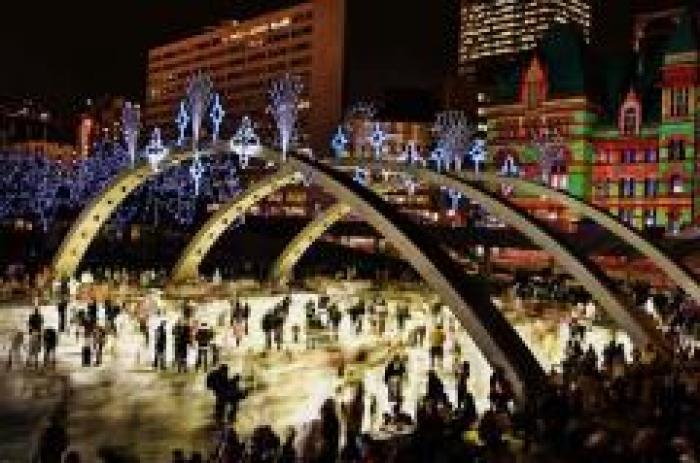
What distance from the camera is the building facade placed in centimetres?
9125

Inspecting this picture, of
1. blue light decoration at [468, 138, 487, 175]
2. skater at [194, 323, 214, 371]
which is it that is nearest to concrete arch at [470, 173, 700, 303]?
blue light decoration at [468, 138, 487, 175]

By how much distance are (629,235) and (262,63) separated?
130 meters

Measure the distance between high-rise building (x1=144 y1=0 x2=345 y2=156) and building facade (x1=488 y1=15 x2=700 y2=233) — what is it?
149ft

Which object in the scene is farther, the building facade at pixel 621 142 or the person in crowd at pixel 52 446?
the building facade at pixel 621 142

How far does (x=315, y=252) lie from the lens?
270ft

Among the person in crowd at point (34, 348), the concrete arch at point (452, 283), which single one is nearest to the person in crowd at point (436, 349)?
the concrete arch at point (452, 283)

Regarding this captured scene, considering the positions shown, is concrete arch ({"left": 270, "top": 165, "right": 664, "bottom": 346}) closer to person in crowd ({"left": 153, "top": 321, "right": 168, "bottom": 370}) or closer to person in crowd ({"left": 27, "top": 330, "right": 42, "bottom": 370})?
person in crowd ({"left": 153, "top": 321, "right": 168, "bottom": 370})

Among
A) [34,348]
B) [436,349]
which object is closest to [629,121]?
[436,349]

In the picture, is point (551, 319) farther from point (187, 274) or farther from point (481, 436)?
point (481, 436)

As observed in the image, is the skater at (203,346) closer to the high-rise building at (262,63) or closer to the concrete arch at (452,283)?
the concrete arch at (452,283)

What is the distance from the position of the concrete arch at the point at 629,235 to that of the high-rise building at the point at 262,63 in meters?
100

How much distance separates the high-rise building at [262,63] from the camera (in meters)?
152

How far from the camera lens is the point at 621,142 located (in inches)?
3898

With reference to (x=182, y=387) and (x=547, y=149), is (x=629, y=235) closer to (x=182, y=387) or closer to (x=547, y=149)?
(x=182, y=387)
